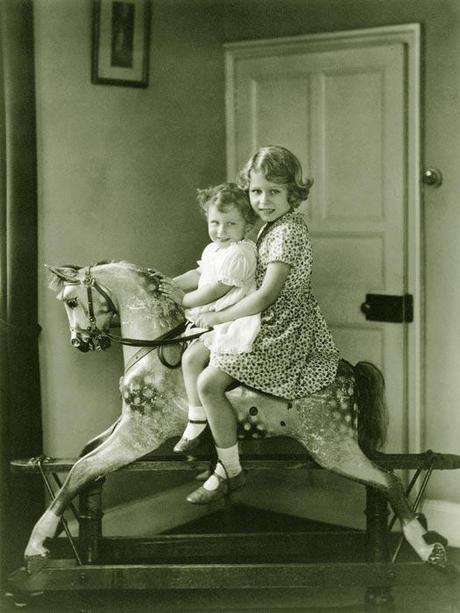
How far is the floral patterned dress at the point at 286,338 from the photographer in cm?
269

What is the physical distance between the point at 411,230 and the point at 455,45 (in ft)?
2.42

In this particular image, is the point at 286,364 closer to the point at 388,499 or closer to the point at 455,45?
the point at 388,499

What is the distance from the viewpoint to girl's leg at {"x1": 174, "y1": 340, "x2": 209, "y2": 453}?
8.98 ft

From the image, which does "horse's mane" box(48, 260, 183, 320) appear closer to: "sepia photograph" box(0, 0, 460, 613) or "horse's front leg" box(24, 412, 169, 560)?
"sepia photograph" box(0, 0, 460, 613)

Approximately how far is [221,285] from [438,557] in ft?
3.44

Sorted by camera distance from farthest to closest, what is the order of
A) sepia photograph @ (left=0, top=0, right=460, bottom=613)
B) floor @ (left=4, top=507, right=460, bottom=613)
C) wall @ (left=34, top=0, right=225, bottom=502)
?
wall @ (left=34, top=0, right=225, bottom=502) < floor @ (left=4, top=507, right=460, bottom=613) < sepia photograph @ (left=0, top=0, right=460, bottom=613)

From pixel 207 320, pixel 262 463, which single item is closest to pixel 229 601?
pixel 262 463

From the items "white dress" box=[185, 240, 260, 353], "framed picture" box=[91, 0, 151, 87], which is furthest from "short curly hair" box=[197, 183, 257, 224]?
"framed picture" box=[91, 0, 151, 87]

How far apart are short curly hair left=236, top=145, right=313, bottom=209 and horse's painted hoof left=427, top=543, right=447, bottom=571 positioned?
44.4 inches

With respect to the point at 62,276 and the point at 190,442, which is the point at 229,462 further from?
the point at 62,276

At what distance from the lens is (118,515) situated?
12.0 ft

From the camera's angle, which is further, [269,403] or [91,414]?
[91,414]

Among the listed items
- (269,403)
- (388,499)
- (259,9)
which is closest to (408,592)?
(388,499)

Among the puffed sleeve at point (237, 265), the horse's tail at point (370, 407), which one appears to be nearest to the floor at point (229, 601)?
the horse's tail at point (370, 407)
